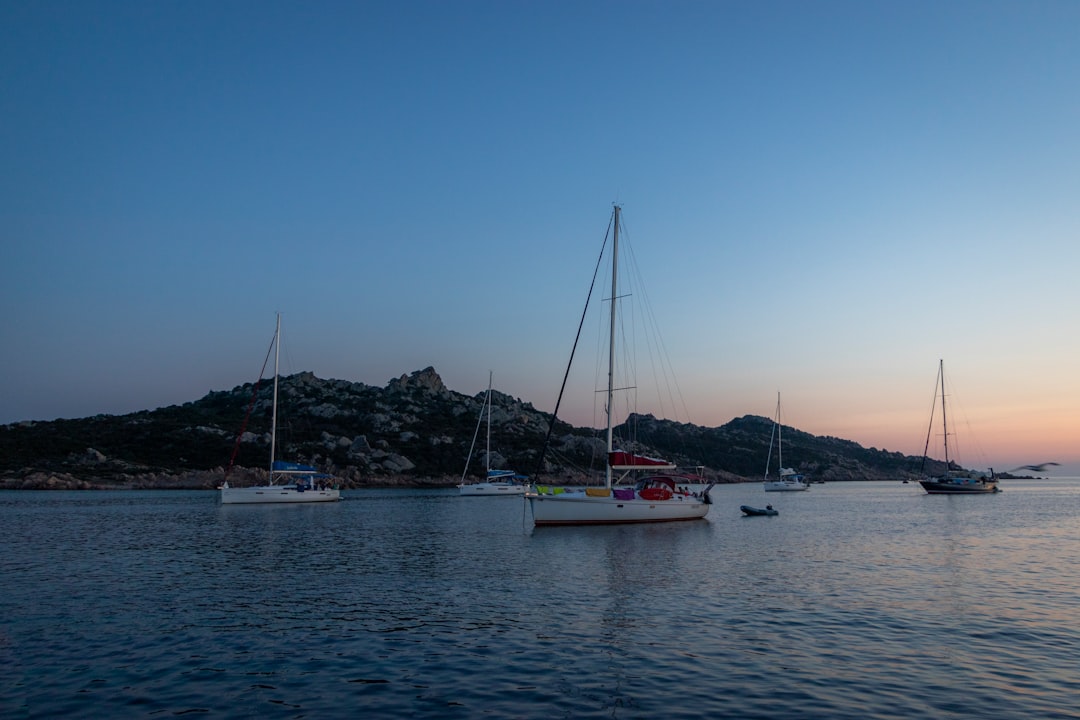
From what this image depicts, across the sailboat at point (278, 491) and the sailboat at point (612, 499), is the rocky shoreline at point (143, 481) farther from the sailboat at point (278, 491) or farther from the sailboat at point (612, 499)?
the sailboat at point (612, 499)

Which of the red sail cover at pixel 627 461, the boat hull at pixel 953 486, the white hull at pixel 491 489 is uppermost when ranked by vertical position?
the red sail cover at pixel 627 461

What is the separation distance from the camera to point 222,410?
15638 cm

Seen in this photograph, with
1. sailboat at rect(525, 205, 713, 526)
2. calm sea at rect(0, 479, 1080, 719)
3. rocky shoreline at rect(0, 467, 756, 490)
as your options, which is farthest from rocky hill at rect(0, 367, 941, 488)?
calm sea at rect(0, 479, 1080, 719)

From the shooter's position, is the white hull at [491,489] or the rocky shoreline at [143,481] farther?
the white hull at [491,489]

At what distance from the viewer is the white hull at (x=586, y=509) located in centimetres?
4575

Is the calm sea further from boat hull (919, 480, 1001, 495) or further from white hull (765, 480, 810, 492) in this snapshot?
white hull (765, 480, 810, 492)

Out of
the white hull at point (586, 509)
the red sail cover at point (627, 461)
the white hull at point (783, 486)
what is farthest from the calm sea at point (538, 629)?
the white hull at point (783, 486)

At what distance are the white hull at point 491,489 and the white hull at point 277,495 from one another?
22245 mm

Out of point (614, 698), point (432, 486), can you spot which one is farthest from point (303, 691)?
point (432, 486)

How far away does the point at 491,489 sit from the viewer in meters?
101

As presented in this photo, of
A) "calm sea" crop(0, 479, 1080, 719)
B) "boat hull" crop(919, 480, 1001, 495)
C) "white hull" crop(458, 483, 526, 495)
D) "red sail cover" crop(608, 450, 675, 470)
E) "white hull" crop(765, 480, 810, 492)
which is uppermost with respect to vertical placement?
"red sail cover" crop(608, 450, 675, 470)

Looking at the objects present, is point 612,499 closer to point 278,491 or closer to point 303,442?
point 278,491

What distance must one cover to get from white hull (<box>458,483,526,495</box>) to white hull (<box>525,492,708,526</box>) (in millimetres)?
50891

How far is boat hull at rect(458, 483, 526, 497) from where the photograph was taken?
3898 inches
